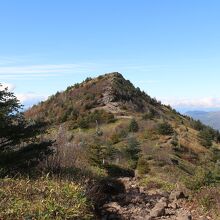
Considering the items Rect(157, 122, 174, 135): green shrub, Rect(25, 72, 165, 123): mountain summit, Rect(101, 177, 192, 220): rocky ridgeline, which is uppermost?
Rect(25, 72, 165, 123): mountain summit

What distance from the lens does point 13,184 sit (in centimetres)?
1355

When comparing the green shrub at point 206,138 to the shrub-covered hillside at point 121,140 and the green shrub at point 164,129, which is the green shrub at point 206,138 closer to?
the shrub-covered hillside at point 121,140

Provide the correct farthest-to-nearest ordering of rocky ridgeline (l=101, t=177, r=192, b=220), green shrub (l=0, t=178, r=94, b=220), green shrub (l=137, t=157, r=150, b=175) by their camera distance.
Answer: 1. green shrub (l=137, t=157, r=150, b=175)
2. rocky ridgeline (l=101, t=177, r=192, b=220)
3. green shrub (l=0, t=178, r=94, b=220)

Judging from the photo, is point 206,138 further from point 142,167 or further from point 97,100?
point 142,167

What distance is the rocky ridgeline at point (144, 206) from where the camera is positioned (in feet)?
49.3

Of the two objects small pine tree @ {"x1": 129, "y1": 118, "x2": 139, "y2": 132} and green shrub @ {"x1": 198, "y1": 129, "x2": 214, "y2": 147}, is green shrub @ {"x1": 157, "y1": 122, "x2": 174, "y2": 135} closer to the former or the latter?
small pine tree @ {"x1": 129, "y1": 118, "x2": 139, "y2": 132}

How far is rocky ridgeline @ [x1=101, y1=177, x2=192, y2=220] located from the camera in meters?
15.0

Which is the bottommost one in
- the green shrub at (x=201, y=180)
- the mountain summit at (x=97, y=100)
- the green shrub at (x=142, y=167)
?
the green shrub at (x=142, y=167)

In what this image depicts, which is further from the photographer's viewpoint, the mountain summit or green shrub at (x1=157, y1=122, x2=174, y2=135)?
→ the mountain summit

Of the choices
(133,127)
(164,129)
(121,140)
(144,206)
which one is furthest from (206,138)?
(144,206)


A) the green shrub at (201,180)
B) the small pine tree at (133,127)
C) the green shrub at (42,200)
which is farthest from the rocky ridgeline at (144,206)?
the small pine tree at (133,127)

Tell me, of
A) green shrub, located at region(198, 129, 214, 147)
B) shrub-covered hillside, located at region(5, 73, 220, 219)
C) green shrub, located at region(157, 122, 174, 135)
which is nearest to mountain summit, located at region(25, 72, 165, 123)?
shrub-covered hillside, located at region(5, 73, 220, 219)

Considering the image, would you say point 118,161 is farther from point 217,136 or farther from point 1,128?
point 217,136

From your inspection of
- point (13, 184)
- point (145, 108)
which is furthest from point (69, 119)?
point (13, 184)
